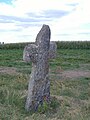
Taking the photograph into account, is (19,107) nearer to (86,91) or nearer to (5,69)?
(86,91)

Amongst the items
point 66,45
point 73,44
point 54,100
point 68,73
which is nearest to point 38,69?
point 54,100

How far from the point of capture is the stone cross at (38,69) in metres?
10.2

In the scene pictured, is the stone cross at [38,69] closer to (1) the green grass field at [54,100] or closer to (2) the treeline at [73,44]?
(1) the green grass field at [54,100]

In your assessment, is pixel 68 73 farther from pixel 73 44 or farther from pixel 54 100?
pixel 73 44

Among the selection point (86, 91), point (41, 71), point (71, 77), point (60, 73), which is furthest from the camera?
point (60, 73)

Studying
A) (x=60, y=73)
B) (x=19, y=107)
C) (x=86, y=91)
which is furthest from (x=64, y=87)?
(x=60, y=73)

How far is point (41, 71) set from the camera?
10312 millimetres

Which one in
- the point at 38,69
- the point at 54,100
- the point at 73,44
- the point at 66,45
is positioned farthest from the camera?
the point at 73,44

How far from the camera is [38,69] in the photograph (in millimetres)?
10258

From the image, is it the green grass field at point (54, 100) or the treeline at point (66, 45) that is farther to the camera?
the treeline at point (66, 45)

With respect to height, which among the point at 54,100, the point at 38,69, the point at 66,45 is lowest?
the point at 66,45

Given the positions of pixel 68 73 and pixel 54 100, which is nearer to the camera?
pixel 54 100

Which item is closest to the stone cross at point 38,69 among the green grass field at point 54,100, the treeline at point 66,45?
the green grass field at point 54,100

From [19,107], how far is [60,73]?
6.90m
